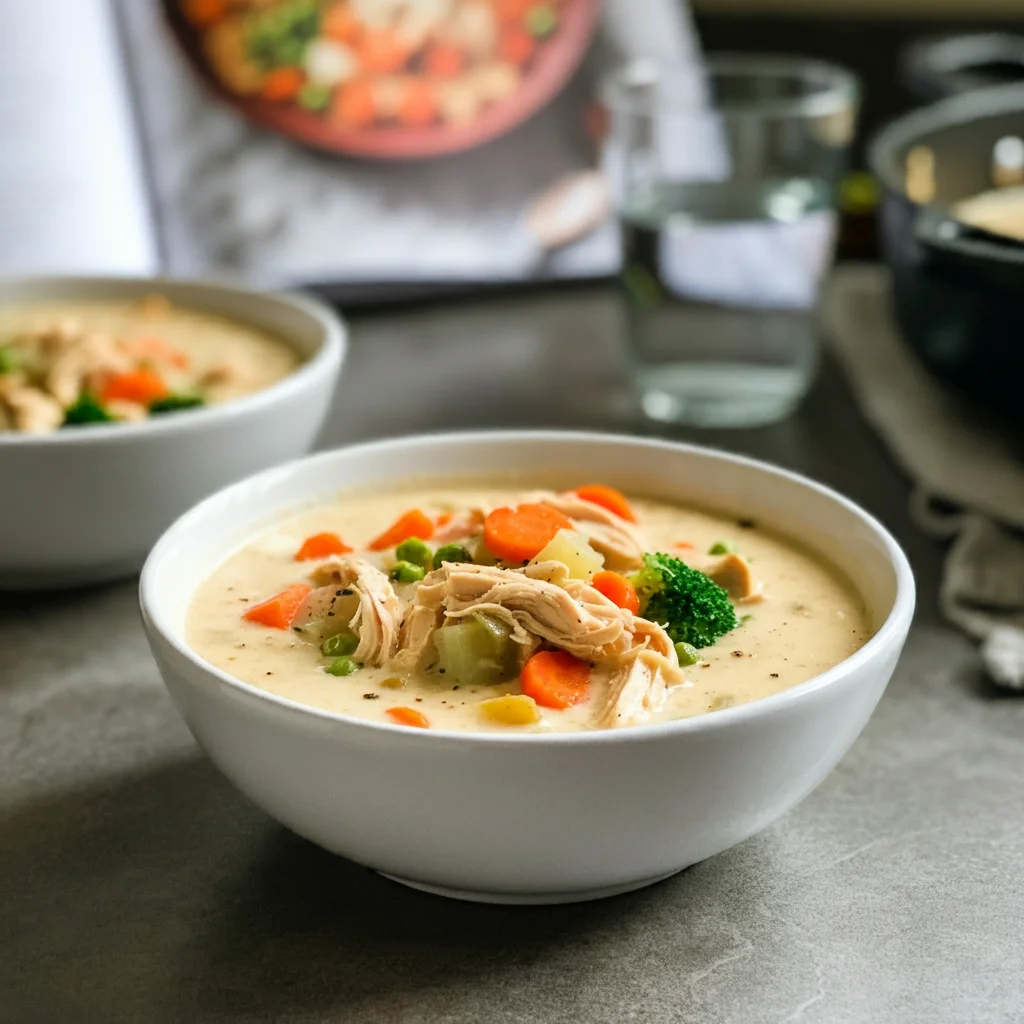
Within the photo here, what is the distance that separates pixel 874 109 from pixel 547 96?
121 centimetres

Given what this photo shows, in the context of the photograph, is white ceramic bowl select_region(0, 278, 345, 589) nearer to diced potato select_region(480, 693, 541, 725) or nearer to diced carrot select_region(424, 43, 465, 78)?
diced potato select_region(480, 693, 541, 725)

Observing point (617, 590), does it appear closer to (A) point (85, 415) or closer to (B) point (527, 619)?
(B) point (527, 619)

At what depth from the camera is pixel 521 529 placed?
5.84 feet

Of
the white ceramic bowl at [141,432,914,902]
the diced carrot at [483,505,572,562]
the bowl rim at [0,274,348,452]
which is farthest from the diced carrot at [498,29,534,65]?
the white ceramic bowl at [141,432,914,902]

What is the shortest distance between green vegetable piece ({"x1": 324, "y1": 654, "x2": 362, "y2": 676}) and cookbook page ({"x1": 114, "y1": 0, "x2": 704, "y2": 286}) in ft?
6.77

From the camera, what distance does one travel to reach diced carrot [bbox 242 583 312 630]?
1721mm

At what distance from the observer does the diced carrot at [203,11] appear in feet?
11.2

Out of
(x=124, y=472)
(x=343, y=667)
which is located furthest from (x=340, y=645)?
(x=124, y=472)

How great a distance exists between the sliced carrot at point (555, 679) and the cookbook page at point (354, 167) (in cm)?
216

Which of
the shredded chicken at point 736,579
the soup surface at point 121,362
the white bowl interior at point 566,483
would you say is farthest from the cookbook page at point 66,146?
the shredded chicken at point 736,579

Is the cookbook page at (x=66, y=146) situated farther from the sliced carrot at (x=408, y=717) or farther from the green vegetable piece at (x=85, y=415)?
the sliced carrot at (x=408, y=717)

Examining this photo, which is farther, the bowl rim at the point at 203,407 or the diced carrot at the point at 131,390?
the diced carrot at the point at 131,390

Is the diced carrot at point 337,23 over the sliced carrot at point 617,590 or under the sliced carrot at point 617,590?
over

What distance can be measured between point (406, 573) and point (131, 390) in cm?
84
